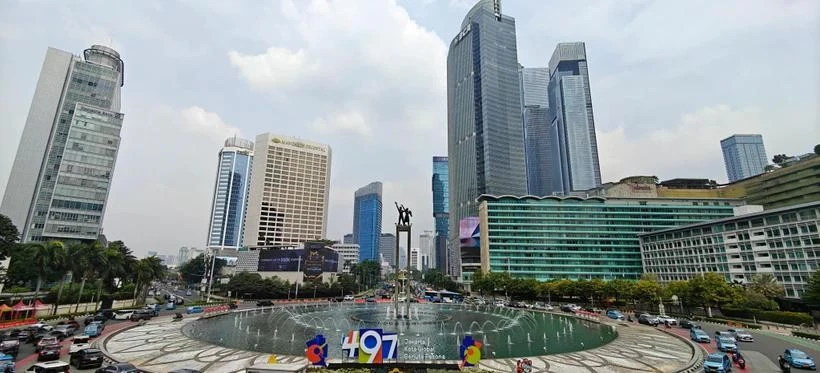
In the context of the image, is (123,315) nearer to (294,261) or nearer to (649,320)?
(294,261)

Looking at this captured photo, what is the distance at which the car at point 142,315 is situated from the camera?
5697 cm

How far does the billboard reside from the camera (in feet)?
388

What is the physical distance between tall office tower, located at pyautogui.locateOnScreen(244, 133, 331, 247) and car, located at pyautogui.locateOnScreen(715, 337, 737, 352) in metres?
162

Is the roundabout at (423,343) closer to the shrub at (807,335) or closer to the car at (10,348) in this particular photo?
the car at (10,348)

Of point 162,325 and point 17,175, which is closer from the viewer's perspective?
point 162,325

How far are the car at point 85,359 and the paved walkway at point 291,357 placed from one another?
85.3 inches

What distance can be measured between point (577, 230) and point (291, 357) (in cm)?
13127

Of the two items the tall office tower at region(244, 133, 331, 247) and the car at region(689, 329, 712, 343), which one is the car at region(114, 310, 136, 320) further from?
the tall office tower at region(244, 133, 331, 247)

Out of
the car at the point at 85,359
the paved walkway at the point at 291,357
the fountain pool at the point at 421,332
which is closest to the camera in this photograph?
the car at the point at 85,359

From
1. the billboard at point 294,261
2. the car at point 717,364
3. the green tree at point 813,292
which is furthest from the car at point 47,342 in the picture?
the green tree at point 813,292

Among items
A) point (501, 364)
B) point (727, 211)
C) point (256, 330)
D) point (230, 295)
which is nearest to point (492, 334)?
point (501, 364)

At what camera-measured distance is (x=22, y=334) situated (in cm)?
3872

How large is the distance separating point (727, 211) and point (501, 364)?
155 metres

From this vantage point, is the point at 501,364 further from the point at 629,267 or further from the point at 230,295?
the point at 629,267
